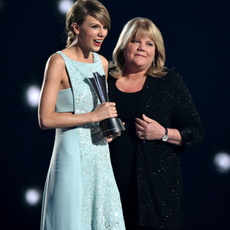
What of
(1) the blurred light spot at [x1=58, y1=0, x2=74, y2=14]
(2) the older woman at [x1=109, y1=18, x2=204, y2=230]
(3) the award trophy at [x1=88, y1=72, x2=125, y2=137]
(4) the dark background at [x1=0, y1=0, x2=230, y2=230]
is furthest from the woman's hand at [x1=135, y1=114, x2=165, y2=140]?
(1) the blurred light spot at [x1=58, y1=0, x2=74, y2=14]

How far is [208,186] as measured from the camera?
2168 mm

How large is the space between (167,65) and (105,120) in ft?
3.48

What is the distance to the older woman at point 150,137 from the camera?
148 cm

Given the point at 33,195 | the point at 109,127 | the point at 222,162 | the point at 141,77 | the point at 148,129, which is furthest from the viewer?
the point at 33,195

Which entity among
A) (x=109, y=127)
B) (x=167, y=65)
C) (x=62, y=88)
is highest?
(x=167, y=65)

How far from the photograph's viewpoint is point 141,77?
162 centimetres

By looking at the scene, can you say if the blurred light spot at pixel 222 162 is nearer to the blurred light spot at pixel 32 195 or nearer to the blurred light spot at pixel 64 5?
the blurred light spot at pixel 32 195

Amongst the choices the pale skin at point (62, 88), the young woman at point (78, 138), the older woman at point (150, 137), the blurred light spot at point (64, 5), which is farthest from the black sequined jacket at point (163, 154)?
the blurred light spot at point (64, 5)

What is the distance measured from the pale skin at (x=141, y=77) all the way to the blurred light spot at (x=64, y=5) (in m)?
0.82

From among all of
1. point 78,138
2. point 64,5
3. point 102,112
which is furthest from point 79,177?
point 64,5

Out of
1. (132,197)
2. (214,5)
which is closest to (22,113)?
(132,197)

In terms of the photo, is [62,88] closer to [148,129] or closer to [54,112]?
[54,112]

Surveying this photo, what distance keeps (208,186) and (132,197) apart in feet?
2.81

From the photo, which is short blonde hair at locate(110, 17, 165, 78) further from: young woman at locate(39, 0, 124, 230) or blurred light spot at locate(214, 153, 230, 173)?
blurred light spot at locate(214, 153, 230, 173)
